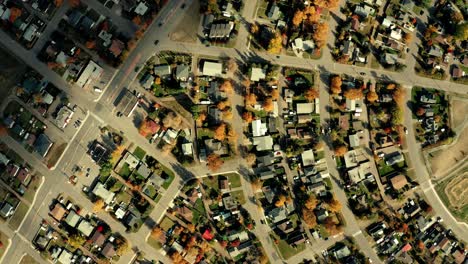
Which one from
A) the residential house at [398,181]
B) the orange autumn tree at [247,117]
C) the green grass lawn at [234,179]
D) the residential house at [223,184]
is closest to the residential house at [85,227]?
the residential house at [223,184]

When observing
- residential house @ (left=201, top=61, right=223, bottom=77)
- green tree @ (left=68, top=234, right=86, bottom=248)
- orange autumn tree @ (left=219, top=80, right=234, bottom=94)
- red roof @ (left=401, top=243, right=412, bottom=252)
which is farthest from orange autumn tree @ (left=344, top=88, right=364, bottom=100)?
green tree @ (left=68, top=234, right=86, bottom=248)

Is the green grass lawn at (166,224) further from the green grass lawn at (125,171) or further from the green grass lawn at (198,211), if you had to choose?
the green grass lawn at (125,171)

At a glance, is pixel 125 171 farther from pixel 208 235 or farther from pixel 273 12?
pixel 273 12

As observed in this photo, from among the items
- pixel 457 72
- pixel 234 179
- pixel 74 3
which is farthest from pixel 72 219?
pixel 457 72

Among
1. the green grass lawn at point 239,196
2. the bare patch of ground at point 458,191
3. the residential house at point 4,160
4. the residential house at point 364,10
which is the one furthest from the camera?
the bare patch of ground at point 458,191

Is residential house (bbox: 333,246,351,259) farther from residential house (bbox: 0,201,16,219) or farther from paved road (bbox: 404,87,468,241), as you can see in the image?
residential house (bbox: 0,201,16,219)

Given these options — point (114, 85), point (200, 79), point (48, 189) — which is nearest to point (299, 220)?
point (200, 79)

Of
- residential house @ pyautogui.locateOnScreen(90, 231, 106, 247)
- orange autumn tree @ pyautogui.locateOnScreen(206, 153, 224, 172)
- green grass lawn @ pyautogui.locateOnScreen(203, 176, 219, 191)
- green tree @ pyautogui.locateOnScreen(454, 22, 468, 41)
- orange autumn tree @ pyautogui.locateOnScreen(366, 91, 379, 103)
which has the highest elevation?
green tree @ pyautogui.locateOnScreen(454, 22, 468, 41)
